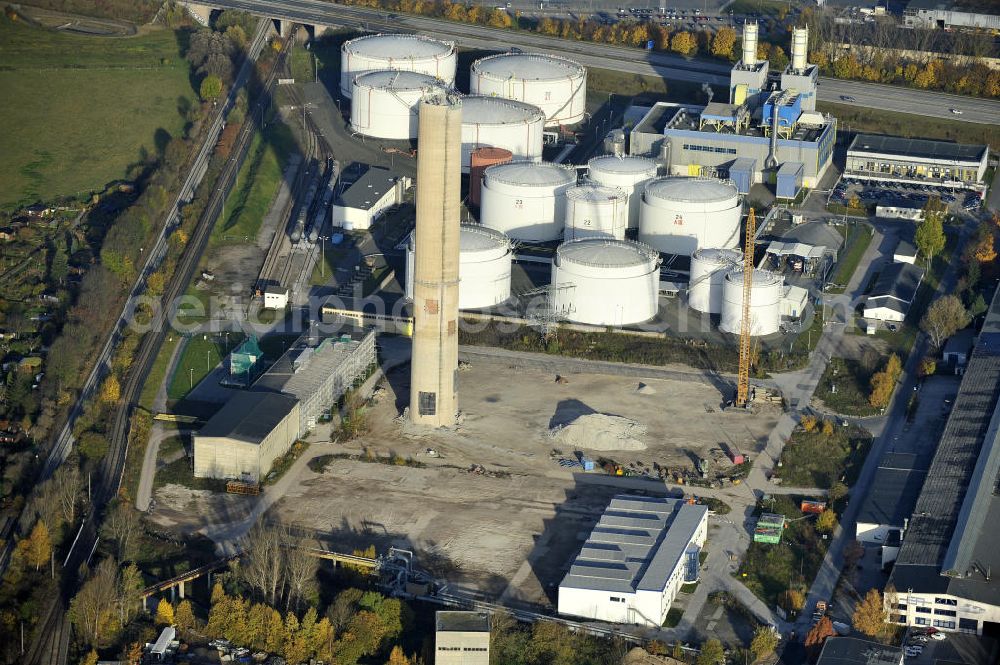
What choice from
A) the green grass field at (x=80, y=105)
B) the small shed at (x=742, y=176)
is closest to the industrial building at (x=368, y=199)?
the green grass field at (x=80, y=105)

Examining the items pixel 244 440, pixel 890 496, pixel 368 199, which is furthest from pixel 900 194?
pixel 244 440

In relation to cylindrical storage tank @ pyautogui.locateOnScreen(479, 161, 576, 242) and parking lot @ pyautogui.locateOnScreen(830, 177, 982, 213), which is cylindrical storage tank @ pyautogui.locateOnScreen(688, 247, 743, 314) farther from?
parking lot @ pyautogui.locateOnScreen(830, 177, 982, 213)

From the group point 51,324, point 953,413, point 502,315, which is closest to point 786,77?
point 502,315

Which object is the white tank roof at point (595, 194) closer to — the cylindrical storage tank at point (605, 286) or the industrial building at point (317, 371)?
the cylindrical storage tank at point (605, 286)

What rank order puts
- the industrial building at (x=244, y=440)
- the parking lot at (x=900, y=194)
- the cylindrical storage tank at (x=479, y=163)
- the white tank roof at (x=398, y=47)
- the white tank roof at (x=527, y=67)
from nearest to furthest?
1. the industrial building at (x=244, y=440)
2. the cylindrical storage tank at (x=479, y=163)
3. the parking lot at (x=900, y=194)
4. the white tank roof at (x=527, y=67)
5. the white tank roof at (x=398, y=47)

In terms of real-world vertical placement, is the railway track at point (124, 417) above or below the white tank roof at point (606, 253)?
below

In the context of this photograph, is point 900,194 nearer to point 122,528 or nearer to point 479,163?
point 479,163
